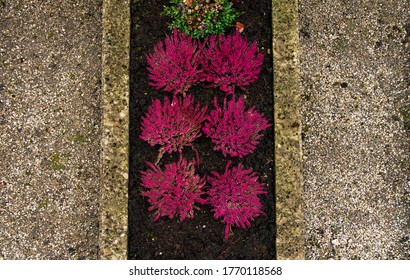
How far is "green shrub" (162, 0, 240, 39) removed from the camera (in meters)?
3.20

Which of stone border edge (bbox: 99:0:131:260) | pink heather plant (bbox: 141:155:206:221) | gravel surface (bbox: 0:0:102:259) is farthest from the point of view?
gravel surface (bbox: 0:0:102:259)

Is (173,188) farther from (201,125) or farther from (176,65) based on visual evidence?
(176,65)

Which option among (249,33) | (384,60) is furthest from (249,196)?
(384,60)

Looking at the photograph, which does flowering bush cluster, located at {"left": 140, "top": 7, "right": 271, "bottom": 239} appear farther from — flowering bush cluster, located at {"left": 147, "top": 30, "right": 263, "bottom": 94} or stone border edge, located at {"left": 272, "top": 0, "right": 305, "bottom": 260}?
stone border edge, located at {"left": 272, "top": 0, "right": 305, "bottom": 260}

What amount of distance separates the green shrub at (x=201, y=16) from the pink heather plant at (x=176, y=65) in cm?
12

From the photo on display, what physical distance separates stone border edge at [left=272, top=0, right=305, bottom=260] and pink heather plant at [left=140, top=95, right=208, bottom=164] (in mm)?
636

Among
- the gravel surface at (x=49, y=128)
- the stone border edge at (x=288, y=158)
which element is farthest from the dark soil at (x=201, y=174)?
the gravel surface at (x=49, y=128)

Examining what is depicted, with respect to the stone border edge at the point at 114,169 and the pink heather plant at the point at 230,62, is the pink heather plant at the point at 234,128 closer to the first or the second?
the pink heather plant at the point at 230,62

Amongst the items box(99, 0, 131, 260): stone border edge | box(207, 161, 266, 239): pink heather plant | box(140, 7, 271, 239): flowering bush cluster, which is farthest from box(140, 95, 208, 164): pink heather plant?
box(207, 161, 266, 239): pink heather plant

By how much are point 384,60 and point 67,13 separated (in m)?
2.97

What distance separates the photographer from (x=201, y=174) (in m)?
3.23

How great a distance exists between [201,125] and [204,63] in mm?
468

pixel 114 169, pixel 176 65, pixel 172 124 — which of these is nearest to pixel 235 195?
pixel 172 124

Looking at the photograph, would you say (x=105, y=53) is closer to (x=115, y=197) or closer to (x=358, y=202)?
(x=115, y=197)
